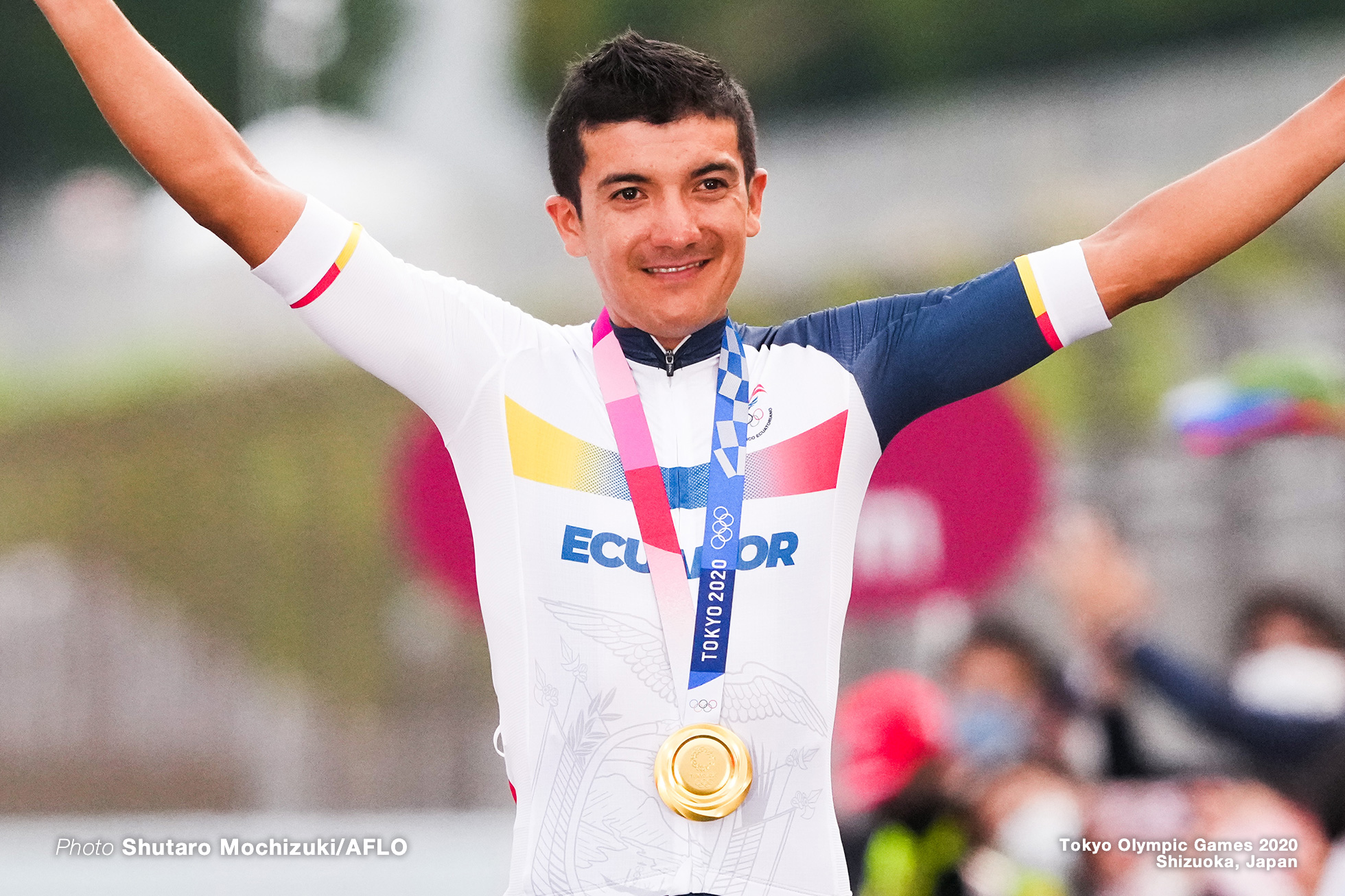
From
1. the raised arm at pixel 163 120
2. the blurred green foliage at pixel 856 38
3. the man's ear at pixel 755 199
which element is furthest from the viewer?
the blurred green foliage at pixel 856 38

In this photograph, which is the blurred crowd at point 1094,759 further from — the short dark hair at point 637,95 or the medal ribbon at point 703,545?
the short dark hair at point 637,95

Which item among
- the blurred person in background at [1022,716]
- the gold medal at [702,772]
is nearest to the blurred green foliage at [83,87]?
the blurred person in background at [1022,716]

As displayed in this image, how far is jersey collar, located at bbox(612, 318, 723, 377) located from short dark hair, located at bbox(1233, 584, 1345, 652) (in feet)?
10.3

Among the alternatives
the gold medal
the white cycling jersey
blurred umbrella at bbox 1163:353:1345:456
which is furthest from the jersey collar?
blurred umbrella at bbox 1163:353:1345:456

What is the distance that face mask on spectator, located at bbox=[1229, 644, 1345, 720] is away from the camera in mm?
4066

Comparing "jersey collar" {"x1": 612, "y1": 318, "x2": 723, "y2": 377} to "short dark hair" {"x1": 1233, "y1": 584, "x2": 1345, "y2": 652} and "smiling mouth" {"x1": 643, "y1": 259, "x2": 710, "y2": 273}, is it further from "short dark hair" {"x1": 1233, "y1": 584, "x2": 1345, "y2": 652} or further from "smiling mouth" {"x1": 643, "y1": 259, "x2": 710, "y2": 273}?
"short dark hair" {"x1": 1233, "y1": 584, "x2": 1345, "y2": 652}

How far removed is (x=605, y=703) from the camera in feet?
4.90

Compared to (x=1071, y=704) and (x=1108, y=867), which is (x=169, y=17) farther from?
(x=1108, y=867)

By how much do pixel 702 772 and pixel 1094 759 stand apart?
3099 millimetres

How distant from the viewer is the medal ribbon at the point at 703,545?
58.5 inches

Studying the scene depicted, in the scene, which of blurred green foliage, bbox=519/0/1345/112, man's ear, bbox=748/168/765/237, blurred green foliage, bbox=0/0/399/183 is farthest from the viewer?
blurred green foliage, bbox=0/0/399/183

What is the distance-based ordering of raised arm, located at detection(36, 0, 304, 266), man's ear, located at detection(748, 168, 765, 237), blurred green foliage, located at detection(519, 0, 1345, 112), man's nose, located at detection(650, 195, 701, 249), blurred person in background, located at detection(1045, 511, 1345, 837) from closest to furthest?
raised arm, located at detection(36, 0, 304, 266) < man's nose, located at detection(650, 195, 701, 249) < man's ear, located at detection(748, 168, 765, 237) < blurred person in background, located at detection(1045, 511, 1345, 837) < blurred green foliage, located at detection(519, 0, 1345, 112)

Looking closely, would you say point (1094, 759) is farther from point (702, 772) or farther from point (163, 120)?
point (163, 120)

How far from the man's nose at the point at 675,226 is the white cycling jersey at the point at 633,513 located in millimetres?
142
